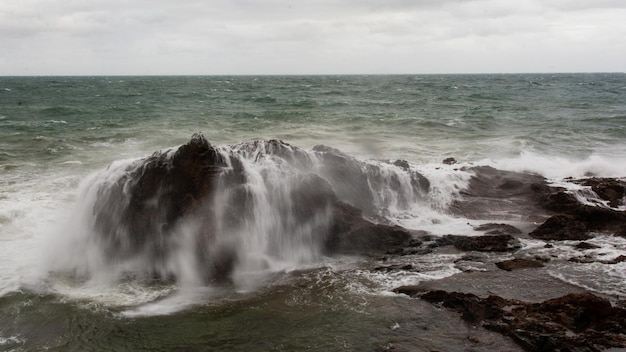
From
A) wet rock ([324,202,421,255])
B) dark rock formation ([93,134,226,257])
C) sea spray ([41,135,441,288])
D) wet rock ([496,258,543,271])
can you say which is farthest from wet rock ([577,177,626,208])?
dark rock formation ([93,134,226,257])

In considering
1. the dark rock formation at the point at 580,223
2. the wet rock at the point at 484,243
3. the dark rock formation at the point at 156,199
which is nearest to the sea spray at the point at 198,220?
the dark rock formation at the point at 156,199

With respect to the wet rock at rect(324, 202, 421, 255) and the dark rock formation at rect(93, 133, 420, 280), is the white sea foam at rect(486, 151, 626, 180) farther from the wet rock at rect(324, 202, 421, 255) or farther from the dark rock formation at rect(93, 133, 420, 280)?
the dark rock formation at rect(93, 133, 420, 280)

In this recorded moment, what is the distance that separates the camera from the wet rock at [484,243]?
8.78m

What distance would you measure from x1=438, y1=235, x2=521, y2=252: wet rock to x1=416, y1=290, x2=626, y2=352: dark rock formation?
2.29 meters

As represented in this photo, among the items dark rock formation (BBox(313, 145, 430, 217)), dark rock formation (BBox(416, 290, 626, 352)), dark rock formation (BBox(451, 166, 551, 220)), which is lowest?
dark rock formation (BBox(416, 290, 626, 352))

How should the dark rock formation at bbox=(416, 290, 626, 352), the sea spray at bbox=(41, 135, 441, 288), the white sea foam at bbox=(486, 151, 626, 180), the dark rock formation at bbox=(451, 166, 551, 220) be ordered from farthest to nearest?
1. the white sea foam at bbox=(486, 151, 626, 180)
2. the dark rock formation at bbox=(451, 166, 551, 220)
3. the sea spray at bbox=(41, 135, 441, 288)
4. the dark rock formation at bbox=(416, 290, 626, 352)

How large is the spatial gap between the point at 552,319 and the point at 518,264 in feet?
6.57

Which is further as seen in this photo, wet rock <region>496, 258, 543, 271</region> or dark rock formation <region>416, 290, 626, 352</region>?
wet rock <region>496, 258, 543, 271</region>

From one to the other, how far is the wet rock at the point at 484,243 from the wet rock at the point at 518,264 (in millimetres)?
→ 677

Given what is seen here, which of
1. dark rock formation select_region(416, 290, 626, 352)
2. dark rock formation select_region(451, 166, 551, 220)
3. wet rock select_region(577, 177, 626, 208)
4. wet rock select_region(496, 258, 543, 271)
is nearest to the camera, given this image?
dark rock formation select_region(416, 290, 626, 352)

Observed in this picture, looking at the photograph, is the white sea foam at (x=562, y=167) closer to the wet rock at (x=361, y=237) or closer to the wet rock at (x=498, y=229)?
the wet rock at (x=498, y=229)

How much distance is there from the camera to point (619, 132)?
2619cm

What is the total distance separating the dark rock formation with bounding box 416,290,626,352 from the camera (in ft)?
18.3

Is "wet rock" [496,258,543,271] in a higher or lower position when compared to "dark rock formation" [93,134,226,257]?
lower
